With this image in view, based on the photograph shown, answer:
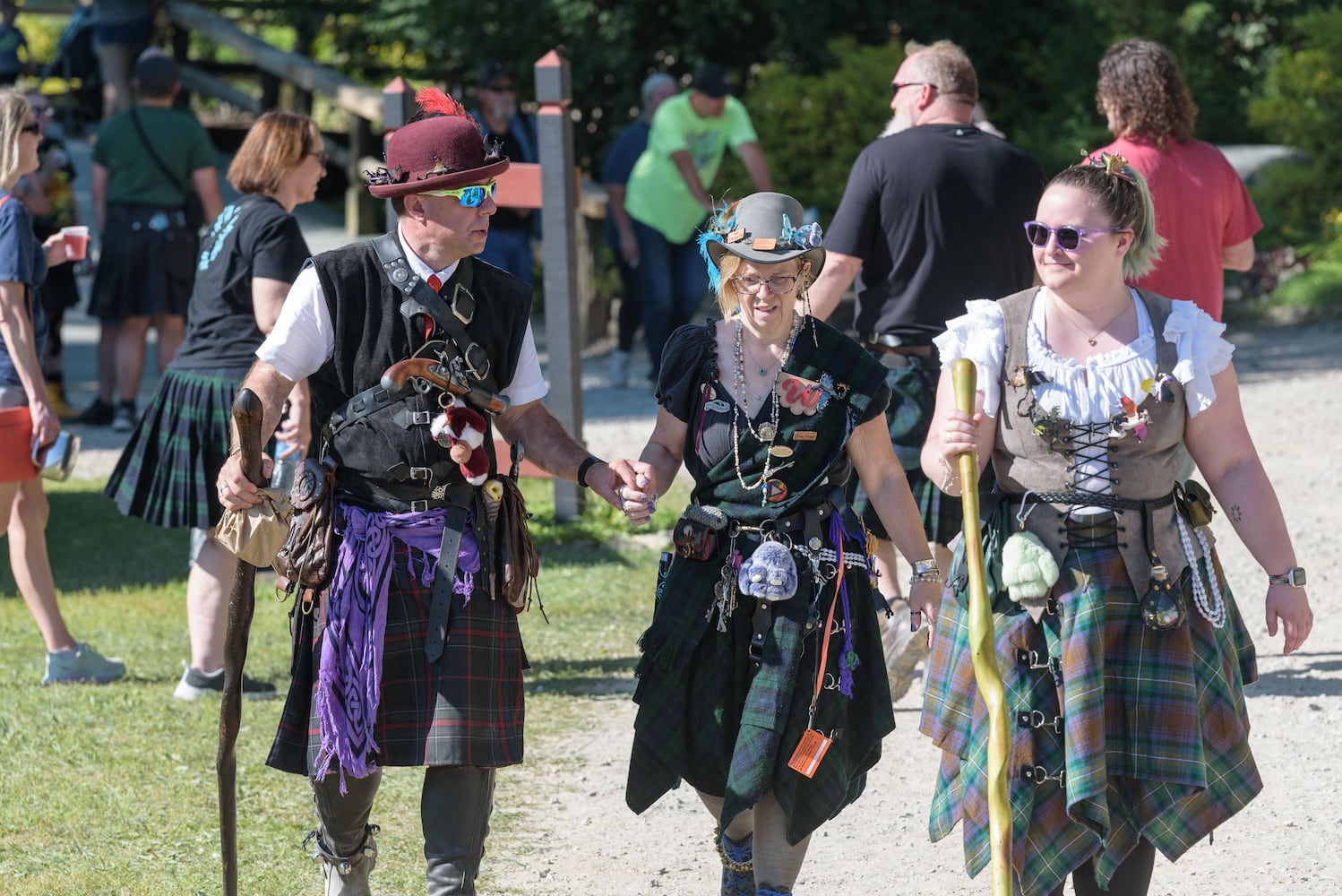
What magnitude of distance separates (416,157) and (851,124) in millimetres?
10426

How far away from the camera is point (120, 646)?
659 centimetres

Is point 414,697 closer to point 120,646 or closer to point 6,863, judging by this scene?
point 6,863

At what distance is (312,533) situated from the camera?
3709 mm

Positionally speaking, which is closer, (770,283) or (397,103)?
(770,283)

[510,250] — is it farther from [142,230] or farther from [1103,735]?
[1103,735]

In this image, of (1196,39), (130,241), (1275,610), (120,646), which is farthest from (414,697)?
(1196,39)

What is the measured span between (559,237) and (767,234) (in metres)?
4.19

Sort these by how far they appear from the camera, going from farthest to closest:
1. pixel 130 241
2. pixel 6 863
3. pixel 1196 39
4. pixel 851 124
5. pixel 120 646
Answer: pixel 1196 39 < pixel 851 124 < pixel 130 241 < pixel 120 646 < pixel 6 863

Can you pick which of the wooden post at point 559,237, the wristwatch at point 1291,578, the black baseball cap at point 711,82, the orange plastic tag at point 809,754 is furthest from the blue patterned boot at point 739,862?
the black baseball cap at point 711,82

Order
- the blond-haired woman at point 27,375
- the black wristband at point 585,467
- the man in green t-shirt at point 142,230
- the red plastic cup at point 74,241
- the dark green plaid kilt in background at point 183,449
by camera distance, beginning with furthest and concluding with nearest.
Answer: the man in green t-shirt at point 142,230 < the red plastic cup at point 74,241 < the dark green plaid kilt in background at point 183,449 < the blond-haired woman at point 27,375 < the black wristband at point 585,467

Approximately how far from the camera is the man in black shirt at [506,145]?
10281 mm

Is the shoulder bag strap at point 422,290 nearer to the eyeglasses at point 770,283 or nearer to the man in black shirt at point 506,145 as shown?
the eyeglasses at point 770,283

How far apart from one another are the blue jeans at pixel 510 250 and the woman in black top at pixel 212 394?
464 cm

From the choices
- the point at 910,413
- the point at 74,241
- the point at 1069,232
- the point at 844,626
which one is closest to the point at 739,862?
the point at 844,626
